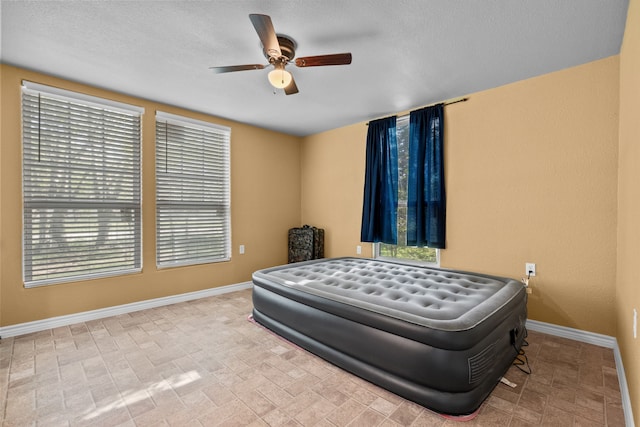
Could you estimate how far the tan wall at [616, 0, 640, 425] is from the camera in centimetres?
154

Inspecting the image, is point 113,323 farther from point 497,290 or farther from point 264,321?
point 497,290

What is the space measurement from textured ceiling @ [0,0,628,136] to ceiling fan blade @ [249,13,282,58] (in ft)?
0.59

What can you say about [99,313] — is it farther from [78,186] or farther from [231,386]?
[231,386]

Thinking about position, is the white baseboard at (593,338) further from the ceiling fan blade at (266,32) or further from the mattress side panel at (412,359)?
the ceiling fan blade at (266,32)

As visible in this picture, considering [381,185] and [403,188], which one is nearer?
[403,188]

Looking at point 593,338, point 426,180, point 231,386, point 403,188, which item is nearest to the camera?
point 231,386

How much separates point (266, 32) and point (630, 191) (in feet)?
8.33

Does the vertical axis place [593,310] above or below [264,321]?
above

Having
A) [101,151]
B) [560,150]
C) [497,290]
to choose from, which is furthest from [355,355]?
[101,151]

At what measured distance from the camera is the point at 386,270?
308 cm

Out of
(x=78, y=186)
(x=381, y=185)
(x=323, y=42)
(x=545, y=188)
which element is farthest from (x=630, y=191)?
(x=78, y=186)

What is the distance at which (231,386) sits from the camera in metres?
1.97

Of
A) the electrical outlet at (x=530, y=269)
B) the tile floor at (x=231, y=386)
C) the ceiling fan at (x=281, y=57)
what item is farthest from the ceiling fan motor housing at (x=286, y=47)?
the electrical outlet at (x=530, y=269)

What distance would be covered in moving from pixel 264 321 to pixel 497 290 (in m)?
2.12
